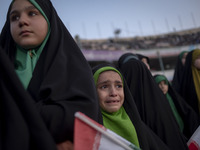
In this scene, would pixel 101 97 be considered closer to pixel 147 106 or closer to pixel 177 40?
pixel 147 106

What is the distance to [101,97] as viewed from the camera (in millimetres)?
1280

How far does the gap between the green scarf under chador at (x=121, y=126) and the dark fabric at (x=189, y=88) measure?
5.93 ft

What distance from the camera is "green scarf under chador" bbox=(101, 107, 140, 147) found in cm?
114

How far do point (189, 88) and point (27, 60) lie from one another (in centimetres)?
273

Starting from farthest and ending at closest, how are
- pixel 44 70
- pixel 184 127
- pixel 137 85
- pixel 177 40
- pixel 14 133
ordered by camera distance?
1. pixel 177 40
2. pixel 184 127
3. pixel 137 85
4. pixel 44 70
5. pixel 14 133

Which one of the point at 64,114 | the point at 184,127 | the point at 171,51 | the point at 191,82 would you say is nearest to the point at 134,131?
the point at 64,114

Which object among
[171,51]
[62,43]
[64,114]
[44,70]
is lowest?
[171,51]

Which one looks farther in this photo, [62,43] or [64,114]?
[62,43]

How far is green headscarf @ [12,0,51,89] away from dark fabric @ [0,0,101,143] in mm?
30

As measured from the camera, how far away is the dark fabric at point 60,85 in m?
0.60

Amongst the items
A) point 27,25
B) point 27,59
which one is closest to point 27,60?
point 27,59

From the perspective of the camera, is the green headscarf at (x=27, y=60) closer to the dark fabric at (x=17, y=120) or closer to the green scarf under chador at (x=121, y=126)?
the dark fabric at (x=17, y=120)

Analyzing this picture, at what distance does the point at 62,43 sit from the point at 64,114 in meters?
0.40

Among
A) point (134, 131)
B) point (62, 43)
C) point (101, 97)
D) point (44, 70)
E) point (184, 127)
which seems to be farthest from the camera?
point (184, 127)
